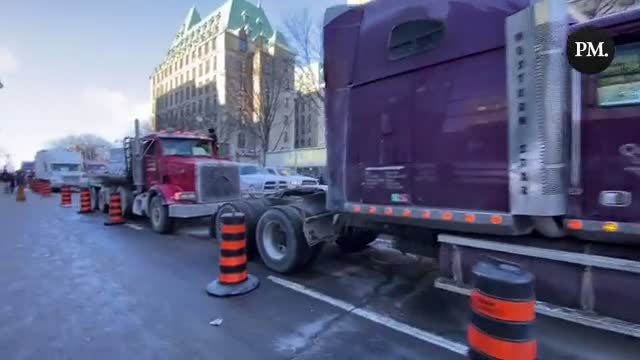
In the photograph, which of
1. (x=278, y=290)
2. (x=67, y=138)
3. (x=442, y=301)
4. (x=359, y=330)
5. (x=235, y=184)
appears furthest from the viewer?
(x=67, y=138)

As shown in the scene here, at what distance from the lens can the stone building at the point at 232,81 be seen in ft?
132

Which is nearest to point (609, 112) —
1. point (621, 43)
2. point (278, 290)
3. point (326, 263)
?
point (621, 43)

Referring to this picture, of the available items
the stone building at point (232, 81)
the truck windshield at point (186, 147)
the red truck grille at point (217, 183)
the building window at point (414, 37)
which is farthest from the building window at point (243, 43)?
the building window at point (414, 37)

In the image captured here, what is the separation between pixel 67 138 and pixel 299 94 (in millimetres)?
102127

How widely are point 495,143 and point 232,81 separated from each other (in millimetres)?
47504

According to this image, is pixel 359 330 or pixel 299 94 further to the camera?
pixel 299 94

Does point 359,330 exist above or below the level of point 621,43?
below

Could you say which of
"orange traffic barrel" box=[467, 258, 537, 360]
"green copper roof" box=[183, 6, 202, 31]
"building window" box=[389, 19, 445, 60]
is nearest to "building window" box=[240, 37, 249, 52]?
"green copper roof" box=[183, 6, 202, 31]

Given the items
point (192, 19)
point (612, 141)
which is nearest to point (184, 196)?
point (612, 141)

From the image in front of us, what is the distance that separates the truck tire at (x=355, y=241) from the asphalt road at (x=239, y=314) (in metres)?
0.22

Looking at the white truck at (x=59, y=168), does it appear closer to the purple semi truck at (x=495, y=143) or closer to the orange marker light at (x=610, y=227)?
the purple semi truck at (x=495, y=143)

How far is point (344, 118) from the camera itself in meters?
5.77

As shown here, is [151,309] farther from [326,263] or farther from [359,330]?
[326,263]

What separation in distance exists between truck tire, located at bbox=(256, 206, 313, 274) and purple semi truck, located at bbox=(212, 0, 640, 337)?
2.99ft
